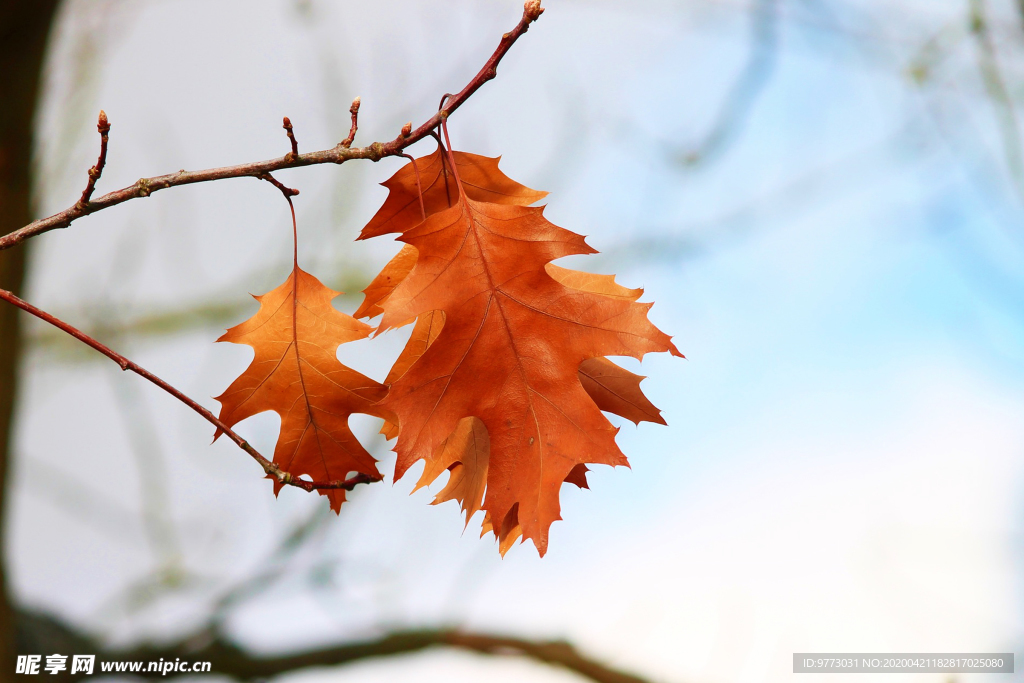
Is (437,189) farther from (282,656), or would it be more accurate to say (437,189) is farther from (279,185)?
(282,656)

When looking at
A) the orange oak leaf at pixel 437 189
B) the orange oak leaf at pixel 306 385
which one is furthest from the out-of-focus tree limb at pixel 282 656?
the orange oak leaf at pixel 437 189

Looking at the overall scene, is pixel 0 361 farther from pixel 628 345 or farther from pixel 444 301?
pixel 628 345

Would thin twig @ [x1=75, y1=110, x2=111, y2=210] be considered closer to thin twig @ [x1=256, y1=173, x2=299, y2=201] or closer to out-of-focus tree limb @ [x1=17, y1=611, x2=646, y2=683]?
thin twig @ [x1=256, y1=173, x2=299, y2=201]

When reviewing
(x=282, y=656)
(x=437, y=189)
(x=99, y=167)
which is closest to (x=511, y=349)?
(x=437, y=189)

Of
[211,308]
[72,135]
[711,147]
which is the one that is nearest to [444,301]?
[711,147]

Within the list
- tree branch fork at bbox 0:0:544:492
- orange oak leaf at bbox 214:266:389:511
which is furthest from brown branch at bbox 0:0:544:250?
orange oak leaf at bbox 214:266:389:511

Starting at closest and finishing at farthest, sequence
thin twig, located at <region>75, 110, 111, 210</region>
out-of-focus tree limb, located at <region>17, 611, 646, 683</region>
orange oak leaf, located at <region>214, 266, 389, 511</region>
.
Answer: thin twig, located at <region>75, 110, 111, 210</region>
orange oak leaf, located at <region>214, 266, 389, 511</region>
out-of-focus tree limb, located at <region>17, 611, 646, 683</region>
